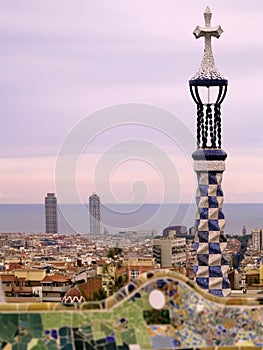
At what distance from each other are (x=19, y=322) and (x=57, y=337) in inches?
6.8

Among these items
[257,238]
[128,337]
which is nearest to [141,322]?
[128,337]

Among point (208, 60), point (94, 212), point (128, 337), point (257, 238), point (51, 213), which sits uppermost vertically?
point (208, 60)

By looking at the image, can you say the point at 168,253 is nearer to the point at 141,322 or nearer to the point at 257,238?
the point at 141,322

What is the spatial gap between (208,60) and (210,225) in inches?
51.6

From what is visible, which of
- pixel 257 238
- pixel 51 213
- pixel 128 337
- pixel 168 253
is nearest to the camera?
pixel 128 337

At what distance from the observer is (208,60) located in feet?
26.3

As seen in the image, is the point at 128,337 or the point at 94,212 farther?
the point at 94,212

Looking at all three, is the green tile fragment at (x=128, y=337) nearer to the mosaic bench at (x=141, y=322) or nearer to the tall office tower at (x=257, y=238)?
the mosaic bench at (x=141, y=322)

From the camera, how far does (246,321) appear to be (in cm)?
443

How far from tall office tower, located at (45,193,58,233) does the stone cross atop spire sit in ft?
22.8

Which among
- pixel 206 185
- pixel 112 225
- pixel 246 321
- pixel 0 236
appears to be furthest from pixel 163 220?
pixel 0 236

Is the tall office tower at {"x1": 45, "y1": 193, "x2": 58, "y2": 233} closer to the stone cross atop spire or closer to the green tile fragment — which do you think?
the stone cross atop spire

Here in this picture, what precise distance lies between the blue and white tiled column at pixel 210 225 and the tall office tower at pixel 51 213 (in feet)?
23.3

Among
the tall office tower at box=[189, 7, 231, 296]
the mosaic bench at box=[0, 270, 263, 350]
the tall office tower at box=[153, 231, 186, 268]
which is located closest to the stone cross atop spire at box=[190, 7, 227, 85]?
the tall office tower at box=[189, 7, 231, 296]
